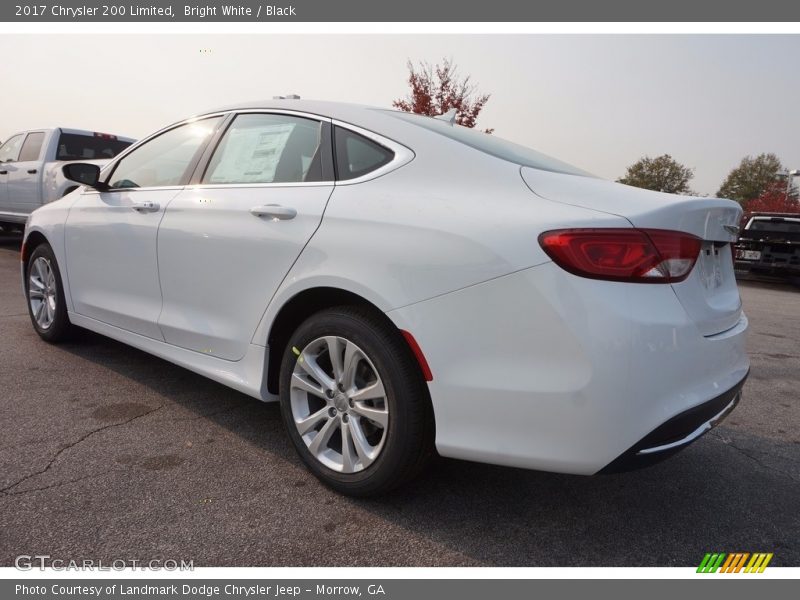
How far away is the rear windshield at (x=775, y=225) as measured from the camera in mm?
11508

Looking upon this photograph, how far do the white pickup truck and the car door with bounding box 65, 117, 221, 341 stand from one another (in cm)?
Result: 544

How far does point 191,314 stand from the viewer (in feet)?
9.41

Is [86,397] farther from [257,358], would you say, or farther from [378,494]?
[378,494]

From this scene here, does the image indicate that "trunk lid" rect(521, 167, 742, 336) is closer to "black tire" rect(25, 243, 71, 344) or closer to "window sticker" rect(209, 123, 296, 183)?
"window sticker" rect(209, 123, 296, 183)

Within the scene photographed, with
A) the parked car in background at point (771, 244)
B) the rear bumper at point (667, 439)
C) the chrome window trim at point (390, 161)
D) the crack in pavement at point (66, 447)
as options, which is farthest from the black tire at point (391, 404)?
the parked car in background at point (771, 244)

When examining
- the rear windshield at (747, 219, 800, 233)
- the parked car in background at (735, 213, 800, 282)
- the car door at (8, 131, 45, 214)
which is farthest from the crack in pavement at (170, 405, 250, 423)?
the rear windshield at (747, 219, 800, 233)

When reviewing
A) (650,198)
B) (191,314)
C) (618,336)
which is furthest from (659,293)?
(191,314)

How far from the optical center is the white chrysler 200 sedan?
1.76m

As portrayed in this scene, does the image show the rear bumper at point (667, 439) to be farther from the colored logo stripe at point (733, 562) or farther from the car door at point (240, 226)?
the car door at point (240, 226)

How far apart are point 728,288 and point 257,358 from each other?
200 centimetres

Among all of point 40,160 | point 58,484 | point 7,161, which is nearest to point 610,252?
point 58,484

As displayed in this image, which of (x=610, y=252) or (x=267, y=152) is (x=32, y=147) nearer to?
(x=267, y=152)
